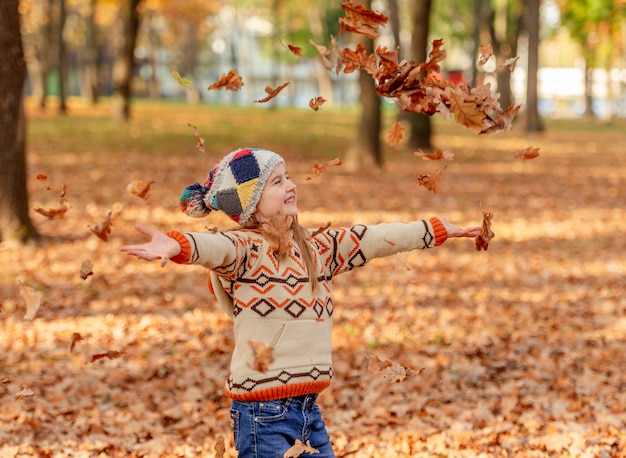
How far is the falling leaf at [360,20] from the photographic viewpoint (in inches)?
152

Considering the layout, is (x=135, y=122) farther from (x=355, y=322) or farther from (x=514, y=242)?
(x=355, y=322)

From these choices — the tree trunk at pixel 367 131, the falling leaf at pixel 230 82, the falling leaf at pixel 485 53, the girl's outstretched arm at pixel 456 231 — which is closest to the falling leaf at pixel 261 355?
the girl's outstretched arm at pixel 456 231

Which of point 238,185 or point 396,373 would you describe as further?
point 396,373

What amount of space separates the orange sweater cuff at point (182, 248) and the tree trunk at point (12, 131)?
22.8 ft

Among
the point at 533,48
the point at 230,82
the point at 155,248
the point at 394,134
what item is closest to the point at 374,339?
the point at 394,134

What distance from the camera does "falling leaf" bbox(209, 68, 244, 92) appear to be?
→ 4.06 metres

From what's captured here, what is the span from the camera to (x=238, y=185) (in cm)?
323

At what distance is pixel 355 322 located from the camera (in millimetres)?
7688

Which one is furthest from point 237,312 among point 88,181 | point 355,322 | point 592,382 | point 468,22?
point 468,22

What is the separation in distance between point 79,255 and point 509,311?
529 centimetres

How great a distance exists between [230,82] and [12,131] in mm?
6073

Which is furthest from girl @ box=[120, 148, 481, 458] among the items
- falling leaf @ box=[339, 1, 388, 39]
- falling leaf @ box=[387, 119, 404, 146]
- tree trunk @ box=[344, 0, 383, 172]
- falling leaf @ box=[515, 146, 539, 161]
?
tree trunk @ box=[344, 0, 383, 172]

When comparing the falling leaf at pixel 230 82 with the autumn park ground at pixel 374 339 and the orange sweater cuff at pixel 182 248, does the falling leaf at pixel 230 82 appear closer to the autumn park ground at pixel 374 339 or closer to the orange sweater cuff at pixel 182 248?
the autumn park ground at pixel 374 339

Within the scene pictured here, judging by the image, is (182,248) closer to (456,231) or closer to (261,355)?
(261,355)
